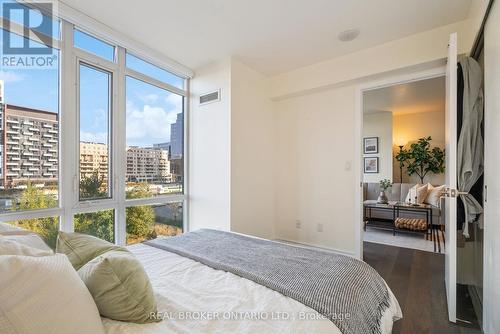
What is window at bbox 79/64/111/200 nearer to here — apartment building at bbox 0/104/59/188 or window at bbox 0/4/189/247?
window at bbox 0/4/189/247

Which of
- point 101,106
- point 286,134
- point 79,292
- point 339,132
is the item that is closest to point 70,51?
point 101,106

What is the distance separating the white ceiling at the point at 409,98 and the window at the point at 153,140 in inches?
129

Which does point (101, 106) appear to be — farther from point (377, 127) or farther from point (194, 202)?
point (377, 127)

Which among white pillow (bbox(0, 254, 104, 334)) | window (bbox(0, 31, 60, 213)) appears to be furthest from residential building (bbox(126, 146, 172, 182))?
white pillow (bbox(0, 254, 104, 334))

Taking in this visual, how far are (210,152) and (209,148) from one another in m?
0.06

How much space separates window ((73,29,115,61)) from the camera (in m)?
2.32

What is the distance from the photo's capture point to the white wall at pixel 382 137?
224 inches

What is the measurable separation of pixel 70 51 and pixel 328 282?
285cm

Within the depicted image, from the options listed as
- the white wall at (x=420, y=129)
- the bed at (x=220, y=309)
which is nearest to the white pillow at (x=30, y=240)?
the bed at (x=220, y=309)

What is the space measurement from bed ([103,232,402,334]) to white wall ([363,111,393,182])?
505 centimetres

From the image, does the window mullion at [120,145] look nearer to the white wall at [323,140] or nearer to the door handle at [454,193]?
the white wall at [323,140]

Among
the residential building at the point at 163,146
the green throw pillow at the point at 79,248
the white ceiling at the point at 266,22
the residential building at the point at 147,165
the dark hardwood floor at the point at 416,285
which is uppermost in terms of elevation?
the white ceiling at the point at 266,22

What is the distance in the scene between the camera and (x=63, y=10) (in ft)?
6.81

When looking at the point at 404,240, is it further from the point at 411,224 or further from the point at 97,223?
the point at 97,223
